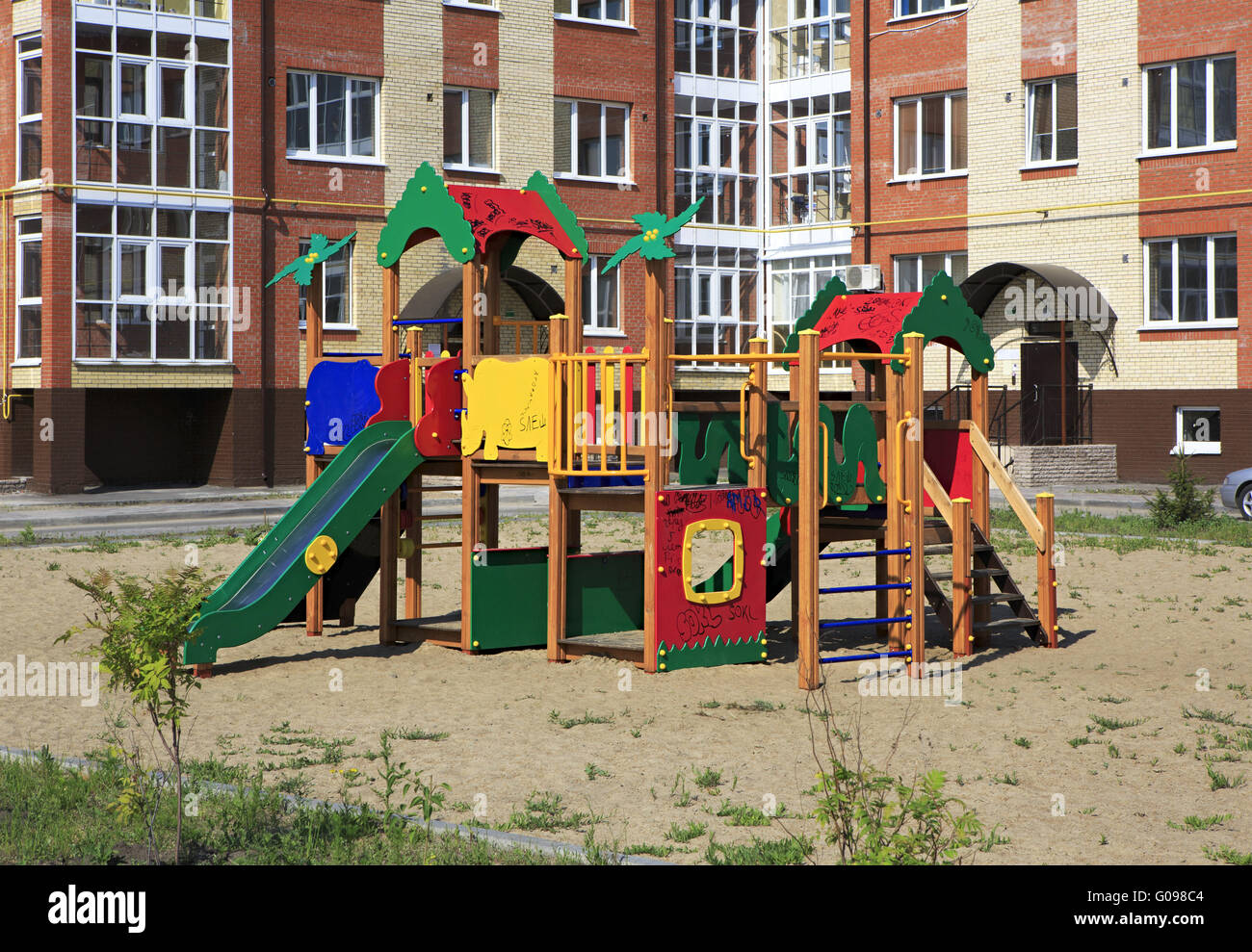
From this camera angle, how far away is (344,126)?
102ft

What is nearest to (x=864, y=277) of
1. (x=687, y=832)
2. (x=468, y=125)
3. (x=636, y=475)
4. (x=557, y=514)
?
(x=468, y=125)

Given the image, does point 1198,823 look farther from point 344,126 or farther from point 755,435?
point 344,126

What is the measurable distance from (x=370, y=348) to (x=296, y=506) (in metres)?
20.4

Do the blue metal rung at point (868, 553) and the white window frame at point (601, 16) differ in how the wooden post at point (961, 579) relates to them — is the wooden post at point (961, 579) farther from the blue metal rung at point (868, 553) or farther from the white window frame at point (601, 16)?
the white window frame at point (601, 16)

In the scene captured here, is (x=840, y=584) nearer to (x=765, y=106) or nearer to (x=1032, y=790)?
(x=1032, y=790)

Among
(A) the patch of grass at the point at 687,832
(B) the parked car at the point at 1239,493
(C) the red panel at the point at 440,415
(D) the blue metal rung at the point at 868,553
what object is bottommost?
(A) the patch of grass at the point at 687,832

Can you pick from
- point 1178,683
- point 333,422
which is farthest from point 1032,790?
point 333,422

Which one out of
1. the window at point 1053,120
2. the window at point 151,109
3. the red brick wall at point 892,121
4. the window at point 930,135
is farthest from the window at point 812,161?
the window at point 151,109

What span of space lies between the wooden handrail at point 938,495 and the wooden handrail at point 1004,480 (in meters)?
0.59

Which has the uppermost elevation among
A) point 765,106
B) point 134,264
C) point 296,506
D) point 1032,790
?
point 765,106

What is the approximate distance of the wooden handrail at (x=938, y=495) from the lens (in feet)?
36.8

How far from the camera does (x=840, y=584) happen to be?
15.3m

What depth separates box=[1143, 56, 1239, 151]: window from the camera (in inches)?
1160

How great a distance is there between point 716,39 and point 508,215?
2706 cm
